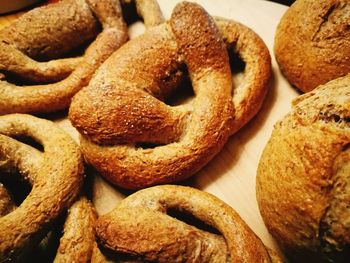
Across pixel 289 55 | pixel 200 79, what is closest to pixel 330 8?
pixel 289 55

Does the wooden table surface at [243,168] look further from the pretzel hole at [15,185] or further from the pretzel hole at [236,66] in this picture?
the pretzel hole at [15,185]

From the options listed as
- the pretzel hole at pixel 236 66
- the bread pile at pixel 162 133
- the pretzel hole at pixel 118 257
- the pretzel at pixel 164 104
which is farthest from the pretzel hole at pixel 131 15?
the pretzel hole at pixel 118 257

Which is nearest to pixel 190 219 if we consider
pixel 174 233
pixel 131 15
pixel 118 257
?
pixel 174 233

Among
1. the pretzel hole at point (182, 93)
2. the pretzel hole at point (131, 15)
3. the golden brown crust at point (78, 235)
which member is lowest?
the golden brown crust at point (78, 235)

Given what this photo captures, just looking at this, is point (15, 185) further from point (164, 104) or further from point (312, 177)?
point (312, 177)

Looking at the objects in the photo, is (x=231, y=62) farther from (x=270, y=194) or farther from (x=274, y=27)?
(x=270, y=194)
